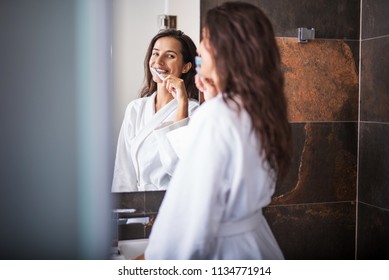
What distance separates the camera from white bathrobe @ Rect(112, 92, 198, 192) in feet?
4.59

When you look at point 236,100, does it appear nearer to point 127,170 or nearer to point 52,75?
point 52,75

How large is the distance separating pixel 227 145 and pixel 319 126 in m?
1.01

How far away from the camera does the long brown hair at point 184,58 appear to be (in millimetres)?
1391

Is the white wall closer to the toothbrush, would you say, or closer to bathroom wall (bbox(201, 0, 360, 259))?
the toothbrush

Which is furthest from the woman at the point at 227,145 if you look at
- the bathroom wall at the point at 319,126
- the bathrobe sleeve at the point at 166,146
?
the bathroom wall at the point at 319,126

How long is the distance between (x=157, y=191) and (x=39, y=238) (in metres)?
0.93

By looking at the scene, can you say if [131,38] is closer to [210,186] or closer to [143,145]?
[143,145]

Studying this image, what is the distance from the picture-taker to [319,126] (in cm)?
166

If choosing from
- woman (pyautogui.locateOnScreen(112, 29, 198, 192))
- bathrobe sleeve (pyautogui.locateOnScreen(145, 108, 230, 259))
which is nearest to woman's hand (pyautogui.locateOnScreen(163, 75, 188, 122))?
woman (pyautogui.locateOnScreen(112, 29, 198, 192))

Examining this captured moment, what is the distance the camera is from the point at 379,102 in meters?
1.61

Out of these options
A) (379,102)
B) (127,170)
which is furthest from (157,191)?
(379,102)

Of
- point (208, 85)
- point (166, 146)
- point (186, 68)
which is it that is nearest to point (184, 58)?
point (186, 68)

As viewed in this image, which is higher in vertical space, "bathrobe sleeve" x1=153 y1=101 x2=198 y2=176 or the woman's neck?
the woman's neck


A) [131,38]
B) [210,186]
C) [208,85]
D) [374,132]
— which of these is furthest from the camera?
[374,132]
